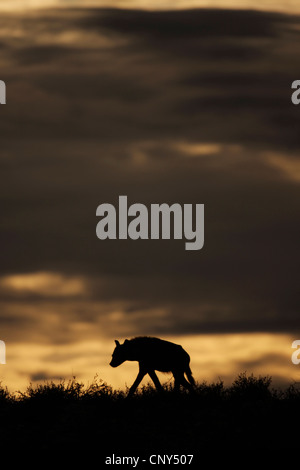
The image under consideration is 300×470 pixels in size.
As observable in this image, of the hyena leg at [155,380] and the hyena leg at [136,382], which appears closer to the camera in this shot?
the hyena leg at [136,382]

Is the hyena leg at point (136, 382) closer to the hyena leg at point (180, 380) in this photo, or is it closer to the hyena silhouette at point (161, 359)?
the hyena silhouette at point (161, 359)

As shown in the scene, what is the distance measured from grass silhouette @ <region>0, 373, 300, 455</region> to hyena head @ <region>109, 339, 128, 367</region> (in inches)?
77.2

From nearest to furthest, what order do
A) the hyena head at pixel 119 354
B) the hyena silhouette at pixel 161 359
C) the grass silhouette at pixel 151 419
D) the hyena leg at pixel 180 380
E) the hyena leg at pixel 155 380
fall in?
the grass silhouette at pixel 151 419 < the hyena leg at pixel 155 380 < the hyena leg at pixel 180 380 < the hyena silhouette at pixel 161 359 < the hyena head at pixel 119 354

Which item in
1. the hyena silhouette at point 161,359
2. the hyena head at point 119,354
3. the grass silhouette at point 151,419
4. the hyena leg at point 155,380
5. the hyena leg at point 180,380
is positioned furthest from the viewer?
the hyena head at point 119,354

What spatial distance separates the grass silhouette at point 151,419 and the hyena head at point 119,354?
1.96m

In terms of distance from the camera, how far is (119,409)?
91.1 ft

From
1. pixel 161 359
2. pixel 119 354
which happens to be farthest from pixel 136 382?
pixel 119 354

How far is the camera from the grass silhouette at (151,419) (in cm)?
2581

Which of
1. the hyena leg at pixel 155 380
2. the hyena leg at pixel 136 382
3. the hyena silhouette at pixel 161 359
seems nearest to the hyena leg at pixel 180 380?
the hyena silhouette at pixel 161 359

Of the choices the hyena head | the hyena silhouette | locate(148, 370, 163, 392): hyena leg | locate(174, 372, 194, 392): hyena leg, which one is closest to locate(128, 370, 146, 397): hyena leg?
the hyena silhouette

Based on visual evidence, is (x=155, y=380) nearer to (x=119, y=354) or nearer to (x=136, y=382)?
(x=136, y=382)

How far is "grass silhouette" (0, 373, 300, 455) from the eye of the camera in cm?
2581

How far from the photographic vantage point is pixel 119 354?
104 ft

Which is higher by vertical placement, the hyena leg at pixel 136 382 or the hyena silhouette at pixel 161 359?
the hyena silhouette at pixel 161 359
